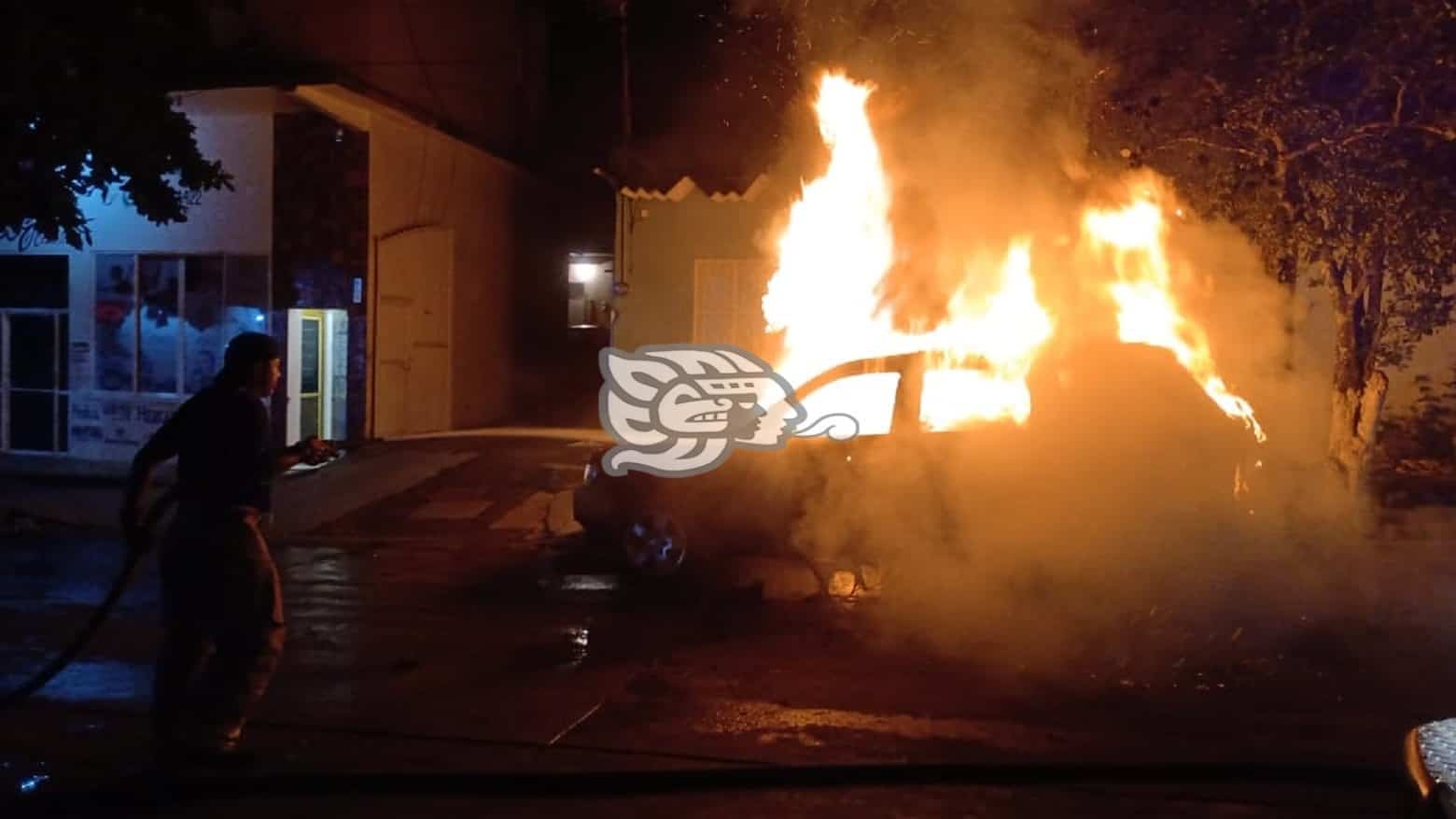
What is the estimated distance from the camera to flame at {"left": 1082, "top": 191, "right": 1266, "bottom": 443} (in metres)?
11.3

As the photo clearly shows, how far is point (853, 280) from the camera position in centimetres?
1157

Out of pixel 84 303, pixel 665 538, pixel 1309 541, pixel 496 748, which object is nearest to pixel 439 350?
pixel 84 303

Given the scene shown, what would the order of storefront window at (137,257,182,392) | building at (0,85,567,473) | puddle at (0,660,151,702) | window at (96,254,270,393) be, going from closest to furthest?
puddle at (0,660,151,702)
building at (0,85,567,473)
window at (96,254,270,393)
storefront window at (137,257,182,392)

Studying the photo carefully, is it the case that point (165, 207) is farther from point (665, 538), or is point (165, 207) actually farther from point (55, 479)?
point (665, 538)

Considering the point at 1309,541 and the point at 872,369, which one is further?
the point at 1309,541

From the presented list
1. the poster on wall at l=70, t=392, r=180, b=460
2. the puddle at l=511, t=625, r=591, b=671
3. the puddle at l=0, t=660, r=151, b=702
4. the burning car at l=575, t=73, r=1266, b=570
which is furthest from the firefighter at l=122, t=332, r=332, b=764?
the poster on wall at l=70, t=392, r=180, b=460

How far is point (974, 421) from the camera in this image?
8961 millimetres

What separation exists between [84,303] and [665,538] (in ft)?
39.8

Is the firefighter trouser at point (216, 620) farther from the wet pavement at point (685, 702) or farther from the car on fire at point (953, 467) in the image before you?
the car on fire at point (953, 467)

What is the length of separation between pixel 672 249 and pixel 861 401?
321 inches

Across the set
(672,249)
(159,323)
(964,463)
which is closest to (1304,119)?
(964,463)

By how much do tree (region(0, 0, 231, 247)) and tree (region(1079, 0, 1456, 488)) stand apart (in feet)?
29.6

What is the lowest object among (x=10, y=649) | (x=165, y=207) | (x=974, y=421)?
(x=10, y=649)

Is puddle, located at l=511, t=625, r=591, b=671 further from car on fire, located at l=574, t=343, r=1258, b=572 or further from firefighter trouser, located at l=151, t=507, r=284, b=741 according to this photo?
firefighter trouser, located at l=151, t=507, r=284, b=741
